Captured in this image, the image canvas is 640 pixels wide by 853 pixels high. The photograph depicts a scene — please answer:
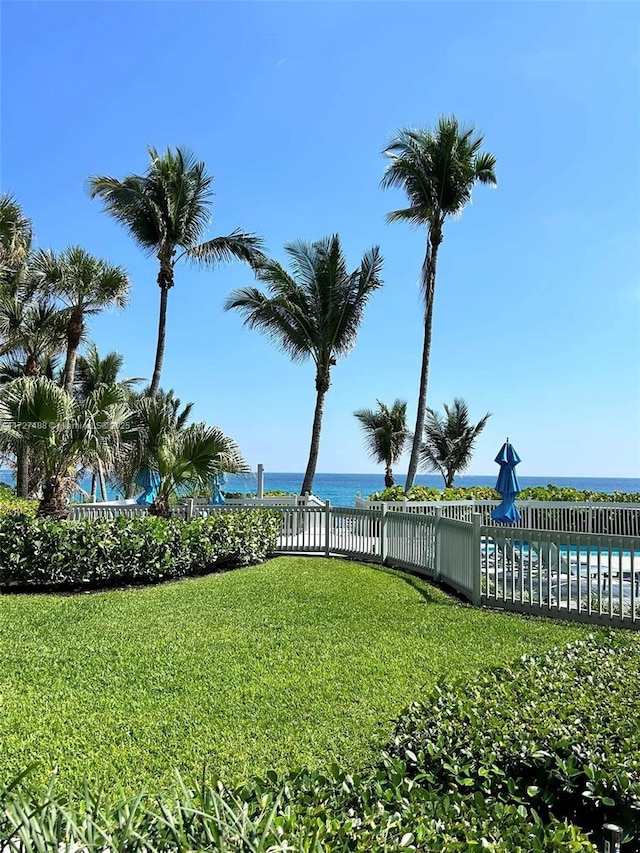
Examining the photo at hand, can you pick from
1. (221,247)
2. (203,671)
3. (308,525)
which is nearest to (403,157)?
(221,247)

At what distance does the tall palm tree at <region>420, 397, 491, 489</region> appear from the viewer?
29.7 metres

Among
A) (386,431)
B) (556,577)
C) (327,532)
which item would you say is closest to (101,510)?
(327,532)

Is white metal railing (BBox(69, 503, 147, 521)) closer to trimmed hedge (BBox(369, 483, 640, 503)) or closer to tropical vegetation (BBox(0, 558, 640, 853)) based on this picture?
tropical vegetation (BBox(0, 558, 640, 853))

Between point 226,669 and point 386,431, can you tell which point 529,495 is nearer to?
point 386,431

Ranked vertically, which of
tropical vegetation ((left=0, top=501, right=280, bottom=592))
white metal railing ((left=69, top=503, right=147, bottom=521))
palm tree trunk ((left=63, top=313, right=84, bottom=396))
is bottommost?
tropical vegetation ((left=0, top=501, right=280, bottom=592))

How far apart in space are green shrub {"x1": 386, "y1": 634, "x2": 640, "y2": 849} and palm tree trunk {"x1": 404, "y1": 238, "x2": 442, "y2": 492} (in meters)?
14.8

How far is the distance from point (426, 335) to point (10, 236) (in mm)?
12077

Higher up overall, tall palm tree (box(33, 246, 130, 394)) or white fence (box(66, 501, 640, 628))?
tall palm tree (box(33, 246, 130, 394))

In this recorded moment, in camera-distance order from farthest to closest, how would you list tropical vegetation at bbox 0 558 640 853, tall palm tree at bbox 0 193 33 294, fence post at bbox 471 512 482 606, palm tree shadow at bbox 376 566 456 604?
tall palm tree at bbox 0 193 33 294
palm tree shadow at bbox 376 566 456 604
fence post at bbox 471 512 482 606
tropical vegetation at bbox 0 558 640 853

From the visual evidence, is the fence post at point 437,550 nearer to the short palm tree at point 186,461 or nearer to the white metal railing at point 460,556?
the white metal railing at point 460,556

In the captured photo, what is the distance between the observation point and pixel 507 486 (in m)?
14.2

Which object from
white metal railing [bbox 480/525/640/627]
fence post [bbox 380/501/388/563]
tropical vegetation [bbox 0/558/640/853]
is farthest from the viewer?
fence post [bbox 380/501/388/563]

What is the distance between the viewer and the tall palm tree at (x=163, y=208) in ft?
Answer: 56.1

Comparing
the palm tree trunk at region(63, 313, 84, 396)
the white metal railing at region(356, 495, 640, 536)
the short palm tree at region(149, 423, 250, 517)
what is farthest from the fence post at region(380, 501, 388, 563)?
the palm tree trunk at region(63, 313, 84, 396)
